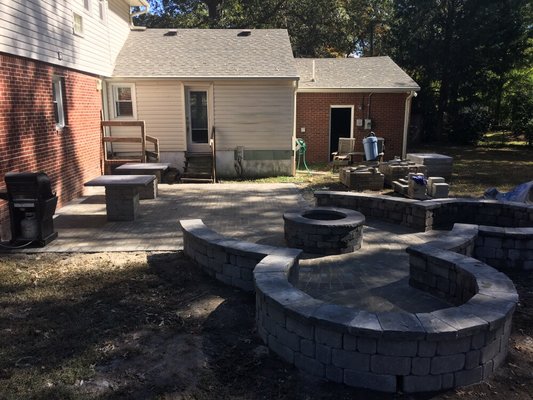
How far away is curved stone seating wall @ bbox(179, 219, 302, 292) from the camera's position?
17.3 ft

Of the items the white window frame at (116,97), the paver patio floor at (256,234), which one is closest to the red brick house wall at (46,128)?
the paver patio floor at (256,234)

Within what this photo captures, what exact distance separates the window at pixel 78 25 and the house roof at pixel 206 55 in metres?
2.43

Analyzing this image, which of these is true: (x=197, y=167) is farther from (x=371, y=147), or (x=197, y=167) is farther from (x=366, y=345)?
(x=366, y=345)

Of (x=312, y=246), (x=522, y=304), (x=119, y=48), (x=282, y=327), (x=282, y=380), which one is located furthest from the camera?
(x=119, y=48)

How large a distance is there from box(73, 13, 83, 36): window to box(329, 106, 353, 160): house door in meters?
9.46

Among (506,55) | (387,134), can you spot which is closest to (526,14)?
(506,55)

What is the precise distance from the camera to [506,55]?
22.7 metres

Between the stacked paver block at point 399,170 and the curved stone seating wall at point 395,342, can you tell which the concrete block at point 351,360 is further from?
the stacked paver block at point 399,170

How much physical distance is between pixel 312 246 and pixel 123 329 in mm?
2981

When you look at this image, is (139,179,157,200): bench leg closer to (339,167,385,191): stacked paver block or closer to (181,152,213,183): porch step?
(181,152,213,183): porch step

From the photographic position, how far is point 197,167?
1377cm

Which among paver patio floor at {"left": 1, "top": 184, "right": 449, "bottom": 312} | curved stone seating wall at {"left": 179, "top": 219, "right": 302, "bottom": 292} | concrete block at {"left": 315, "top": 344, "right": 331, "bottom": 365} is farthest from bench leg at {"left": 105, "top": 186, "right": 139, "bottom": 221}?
concrete block at {"left": 315, "top": 344, "right": 331, "bottom": 365}

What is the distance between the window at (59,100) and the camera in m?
9.95

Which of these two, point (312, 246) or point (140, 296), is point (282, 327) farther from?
point (312, 246)
